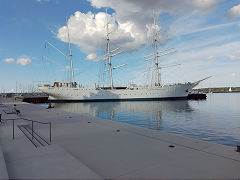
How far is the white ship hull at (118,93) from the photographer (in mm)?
67312

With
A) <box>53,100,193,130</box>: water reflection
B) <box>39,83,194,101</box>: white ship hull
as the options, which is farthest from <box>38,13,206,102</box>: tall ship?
<box>53,100,193,130</box>: water reflection

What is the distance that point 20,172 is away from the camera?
410cm

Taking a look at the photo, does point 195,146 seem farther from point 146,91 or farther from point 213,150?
point 146,91

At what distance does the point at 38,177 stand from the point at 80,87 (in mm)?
67896

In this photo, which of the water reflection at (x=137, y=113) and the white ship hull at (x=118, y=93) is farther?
the white ship hull at (x=118, y=93)

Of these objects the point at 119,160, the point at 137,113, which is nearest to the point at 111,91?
the point at 137,113

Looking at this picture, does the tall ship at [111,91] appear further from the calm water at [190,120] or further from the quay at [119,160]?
the quay at [119,160]

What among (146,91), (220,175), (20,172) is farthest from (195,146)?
(146,91)

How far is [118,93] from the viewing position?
69.9 meters

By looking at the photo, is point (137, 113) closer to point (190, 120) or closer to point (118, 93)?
point (190, 120)

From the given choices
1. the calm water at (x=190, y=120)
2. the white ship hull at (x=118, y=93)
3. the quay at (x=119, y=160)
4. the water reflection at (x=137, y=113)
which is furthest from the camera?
the white ship hull at (x=118, y=93)

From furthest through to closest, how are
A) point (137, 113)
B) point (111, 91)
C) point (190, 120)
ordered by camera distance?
1. point (111, 91)
2. point (137, 113)
3. point (190, 120)

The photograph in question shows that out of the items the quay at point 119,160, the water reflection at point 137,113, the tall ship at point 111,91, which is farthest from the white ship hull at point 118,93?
the quay at point 119,160

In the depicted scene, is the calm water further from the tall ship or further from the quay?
the tall ship
